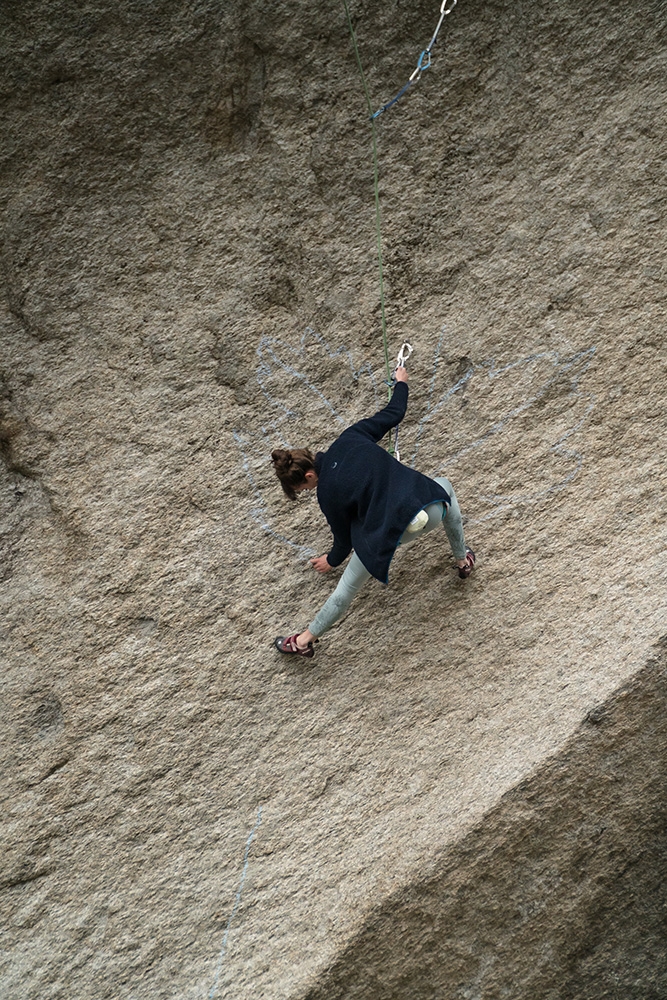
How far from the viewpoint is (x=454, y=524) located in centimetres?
375

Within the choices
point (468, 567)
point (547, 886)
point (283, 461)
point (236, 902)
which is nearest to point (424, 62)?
point (283, 461)

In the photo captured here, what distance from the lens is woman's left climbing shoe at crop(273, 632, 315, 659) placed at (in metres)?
3.92

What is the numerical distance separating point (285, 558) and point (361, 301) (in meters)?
1.39

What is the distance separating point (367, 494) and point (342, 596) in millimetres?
533

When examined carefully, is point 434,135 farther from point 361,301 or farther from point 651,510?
point 651,510

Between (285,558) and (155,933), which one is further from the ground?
→ (285,558)

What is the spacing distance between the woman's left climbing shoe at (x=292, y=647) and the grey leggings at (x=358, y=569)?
0.14 m

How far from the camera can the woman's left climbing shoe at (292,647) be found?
3922 mm

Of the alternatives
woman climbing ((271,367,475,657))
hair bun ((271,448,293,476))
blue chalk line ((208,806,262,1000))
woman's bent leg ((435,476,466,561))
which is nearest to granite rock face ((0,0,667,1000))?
blue chalk line ((208,806,262,1000))

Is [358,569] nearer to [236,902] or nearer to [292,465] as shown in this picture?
[292,465]

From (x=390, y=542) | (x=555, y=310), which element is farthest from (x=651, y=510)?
(x=390, y=542)

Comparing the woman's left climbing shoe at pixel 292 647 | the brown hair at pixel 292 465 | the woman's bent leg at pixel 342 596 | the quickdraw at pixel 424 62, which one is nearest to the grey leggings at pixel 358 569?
the woman's bent leg at pixel 342 596

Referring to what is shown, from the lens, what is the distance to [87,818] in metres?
3.86

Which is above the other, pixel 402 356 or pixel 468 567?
pixel 402 356
